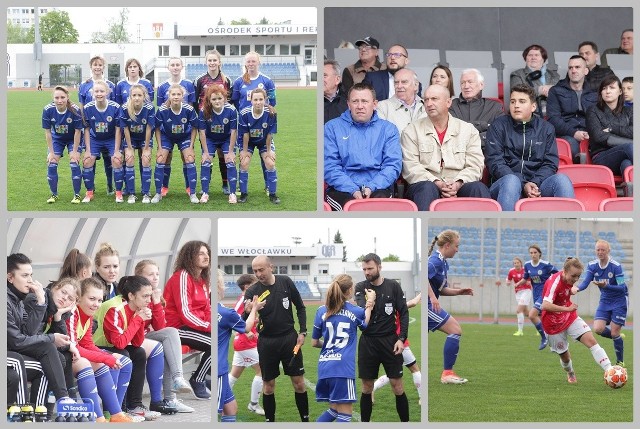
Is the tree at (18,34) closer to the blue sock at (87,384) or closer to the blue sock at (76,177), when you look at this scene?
the blue sock at (76,177)

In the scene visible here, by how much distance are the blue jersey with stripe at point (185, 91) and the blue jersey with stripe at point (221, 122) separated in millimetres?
411

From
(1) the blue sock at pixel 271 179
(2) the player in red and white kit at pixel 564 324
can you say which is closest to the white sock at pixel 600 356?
(2) the player in red and white kit at pixel 564 324

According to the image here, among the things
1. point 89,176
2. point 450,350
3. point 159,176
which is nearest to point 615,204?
point 450,350

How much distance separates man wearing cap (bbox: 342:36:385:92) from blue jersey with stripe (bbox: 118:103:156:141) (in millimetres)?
1978

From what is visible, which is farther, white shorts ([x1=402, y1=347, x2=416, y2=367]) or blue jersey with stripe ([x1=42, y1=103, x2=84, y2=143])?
blue jersey with stripe ([x1=42, y1=103, x2=84, y2=143])

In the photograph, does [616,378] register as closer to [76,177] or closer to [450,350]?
[450,350]

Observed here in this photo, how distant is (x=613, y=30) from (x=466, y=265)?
14.5 feet

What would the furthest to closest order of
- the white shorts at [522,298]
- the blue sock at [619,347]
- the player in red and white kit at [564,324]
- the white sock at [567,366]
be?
the white shorts at [522,298] < the blue sock at [619,347] < the white sock at [567,366] < the player in red and white kit at [564,324]

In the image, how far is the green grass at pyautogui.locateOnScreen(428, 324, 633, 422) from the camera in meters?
8.90

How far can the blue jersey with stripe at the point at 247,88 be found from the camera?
38.6 ft

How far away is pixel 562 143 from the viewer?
10.9 m

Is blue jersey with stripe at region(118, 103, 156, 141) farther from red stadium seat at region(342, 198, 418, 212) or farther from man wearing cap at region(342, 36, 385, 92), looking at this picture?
red stadium seat at region(342, 198, 418, 212)

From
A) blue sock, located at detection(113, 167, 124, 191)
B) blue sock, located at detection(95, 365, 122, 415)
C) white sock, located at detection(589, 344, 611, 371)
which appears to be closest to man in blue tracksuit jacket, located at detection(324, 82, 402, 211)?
white sock, located at detection(589, 344, 611, 371)

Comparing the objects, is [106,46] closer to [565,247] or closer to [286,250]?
[286,250]
